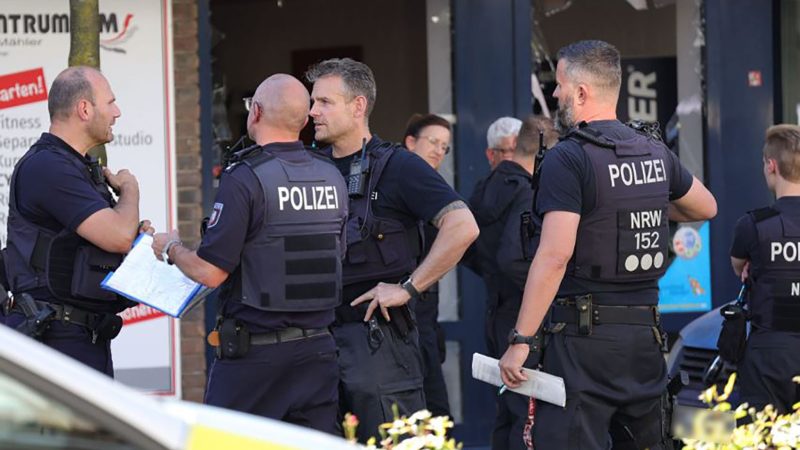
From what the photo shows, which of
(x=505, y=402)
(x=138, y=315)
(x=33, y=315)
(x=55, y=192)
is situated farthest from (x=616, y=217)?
(x=138, y=315)

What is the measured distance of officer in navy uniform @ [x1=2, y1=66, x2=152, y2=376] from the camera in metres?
5.52

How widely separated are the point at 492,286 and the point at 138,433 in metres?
5.21

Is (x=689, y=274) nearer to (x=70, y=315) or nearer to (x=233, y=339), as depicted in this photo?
(x=233, y=339)

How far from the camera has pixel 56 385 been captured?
2650mm

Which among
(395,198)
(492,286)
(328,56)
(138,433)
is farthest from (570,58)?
(328,56)

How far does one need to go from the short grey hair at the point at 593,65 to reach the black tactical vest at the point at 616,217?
8.2 inches

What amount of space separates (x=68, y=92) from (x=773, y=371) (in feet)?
11.4

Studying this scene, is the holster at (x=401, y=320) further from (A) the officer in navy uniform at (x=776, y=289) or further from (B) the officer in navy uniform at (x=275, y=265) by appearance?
(A) the officer in navy uniform at (x=776, y=289)

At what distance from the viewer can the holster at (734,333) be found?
6.73 meters

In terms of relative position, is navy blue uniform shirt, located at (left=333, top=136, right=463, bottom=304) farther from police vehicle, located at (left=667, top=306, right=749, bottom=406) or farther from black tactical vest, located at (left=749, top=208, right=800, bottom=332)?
police vehicle, located at (left=667, top=306, right=749, bottom=406)

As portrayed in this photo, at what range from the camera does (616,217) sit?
5.43 m

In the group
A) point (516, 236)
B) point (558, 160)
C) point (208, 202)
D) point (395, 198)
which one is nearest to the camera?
point (558, 160)

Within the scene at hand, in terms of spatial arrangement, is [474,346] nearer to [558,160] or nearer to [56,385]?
[558,160]

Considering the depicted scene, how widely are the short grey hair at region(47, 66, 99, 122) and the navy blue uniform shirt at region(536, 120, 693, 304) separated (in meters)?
1.88
